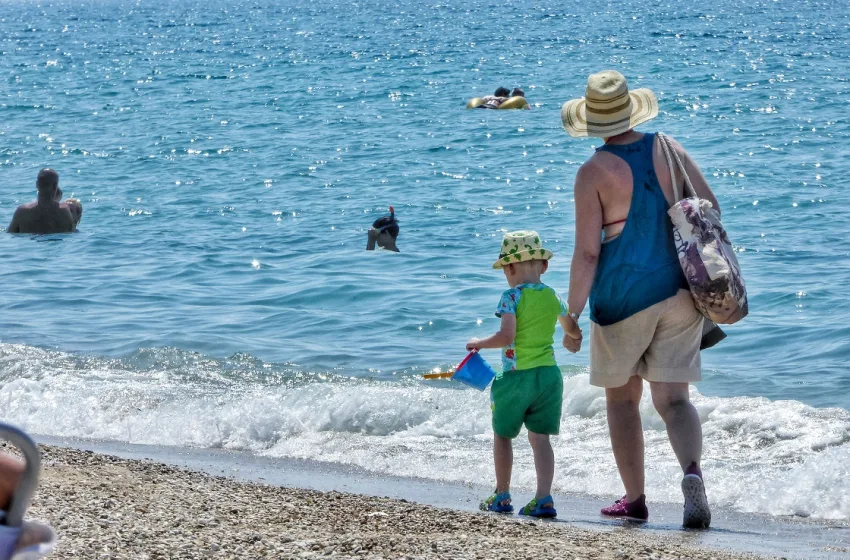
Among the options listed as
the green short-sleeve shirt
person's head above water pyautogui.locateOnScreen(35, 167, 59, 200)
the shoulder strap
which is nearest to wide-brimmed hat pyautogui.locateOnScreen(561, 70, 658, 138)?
the shoulder strap

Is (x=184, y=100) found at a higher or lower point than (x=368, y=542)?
higher

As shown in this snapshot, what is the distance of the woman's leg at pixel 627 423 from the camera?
192 inches

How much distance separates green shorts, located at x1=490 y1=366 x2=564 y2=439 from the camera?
5070 millimetres

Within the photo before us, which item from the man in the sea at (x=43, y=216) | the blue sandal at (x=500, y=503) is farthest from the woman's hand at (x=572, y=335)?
the man in the sea at (x=43, y=216)

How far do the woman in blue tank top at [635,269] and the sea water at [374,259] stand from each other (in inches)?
43.7

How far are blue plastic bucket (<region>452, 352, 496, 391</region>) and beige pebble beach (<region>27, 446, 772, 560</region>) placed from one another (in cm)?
60

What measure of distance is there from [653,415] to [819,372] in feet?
6.63

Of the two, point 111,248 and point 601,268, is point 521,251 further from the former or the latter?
point 111,248

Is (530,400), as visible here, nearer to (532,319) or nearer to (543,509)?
(532,319)

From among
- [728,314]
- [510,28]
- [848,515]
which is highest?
[510,28]

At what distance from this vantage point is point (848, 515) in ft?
17.3

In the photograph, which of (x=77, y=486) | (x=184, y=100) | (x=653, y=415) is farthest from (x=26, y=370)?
(x=184, y=100)

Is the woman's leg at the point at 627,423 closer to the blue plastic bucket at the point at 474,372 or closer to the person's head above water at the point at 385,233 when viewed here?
the blue plastic bucket at the point at 474,372

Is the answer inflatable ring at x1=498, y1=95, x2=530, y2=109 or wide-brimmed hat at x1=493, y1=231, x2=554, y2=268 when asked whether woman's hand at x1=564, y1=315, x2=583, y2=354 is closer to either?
wide-brimmed hat at x1=493, y1=231, x2=554, y2=268
